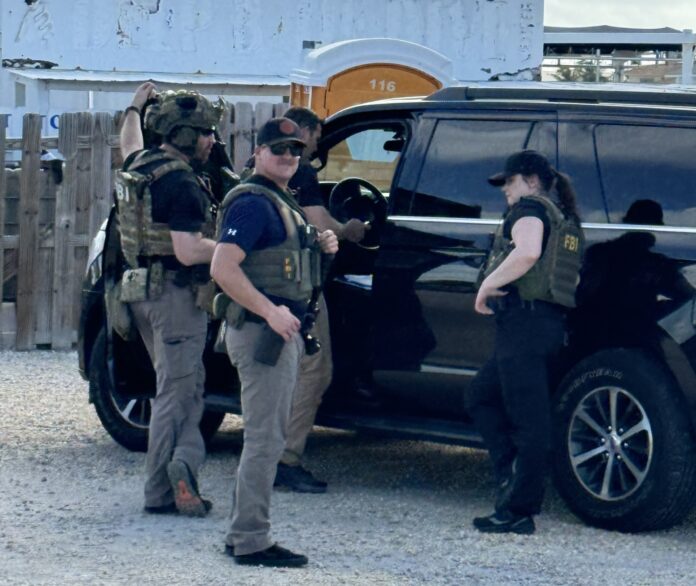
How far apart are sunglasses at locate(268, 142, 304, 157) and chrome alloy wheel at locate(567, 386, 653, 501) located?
5.62ft

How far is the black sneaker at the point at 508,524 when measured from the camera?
673 cm

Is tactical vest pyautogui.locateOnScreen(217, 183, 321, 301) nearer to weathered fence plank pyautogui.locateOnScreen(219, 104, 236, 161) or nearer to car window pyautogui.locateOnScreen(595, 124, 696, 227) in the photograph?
car window pyautogui.locateOnScreen(595, 124, 696, 227)

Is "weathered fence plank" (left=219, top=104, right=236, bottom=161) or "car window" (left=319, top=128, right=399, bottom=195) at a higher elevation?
"weathered fence plank" (left=219, top=104, right=236, bottom=161)

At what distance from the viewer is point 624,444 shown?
671 centimetres

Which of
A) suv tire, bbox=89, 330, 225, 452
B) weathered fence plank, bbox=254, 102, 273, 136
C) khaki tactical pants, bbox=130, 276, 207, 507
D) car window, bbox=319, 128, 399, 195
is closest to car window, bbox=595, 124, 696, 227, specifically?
car window, bbox=319, 128, 399, 195

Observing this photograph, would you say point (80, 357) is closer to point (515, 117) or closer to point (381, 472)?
point (381, 472)

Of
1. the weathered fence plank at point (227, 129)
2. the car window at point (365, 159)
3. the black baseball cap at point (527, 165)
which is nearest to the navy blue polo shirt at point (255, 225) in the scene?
the black baseball cap at point (527, 165)

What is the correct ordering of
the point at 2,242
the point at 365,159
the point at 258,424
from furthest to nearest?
the point at 2,242 < the point at 365,159 < the point at 258,424

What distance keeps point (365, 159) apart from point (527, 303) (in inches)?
80.8

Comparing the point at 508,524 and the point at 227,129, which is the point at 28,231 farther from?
the point at 508,524

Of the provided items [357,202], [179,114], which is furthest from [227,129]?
[179,114]

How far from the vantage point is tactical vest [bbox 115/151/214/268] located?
22.6ft

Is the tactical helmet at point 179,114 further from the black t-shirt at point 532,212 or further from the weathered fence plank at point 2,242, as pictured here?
the weathered fence plank at point 2,242

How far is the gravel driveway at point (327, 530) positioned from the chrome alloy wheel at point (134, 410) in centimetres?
18
